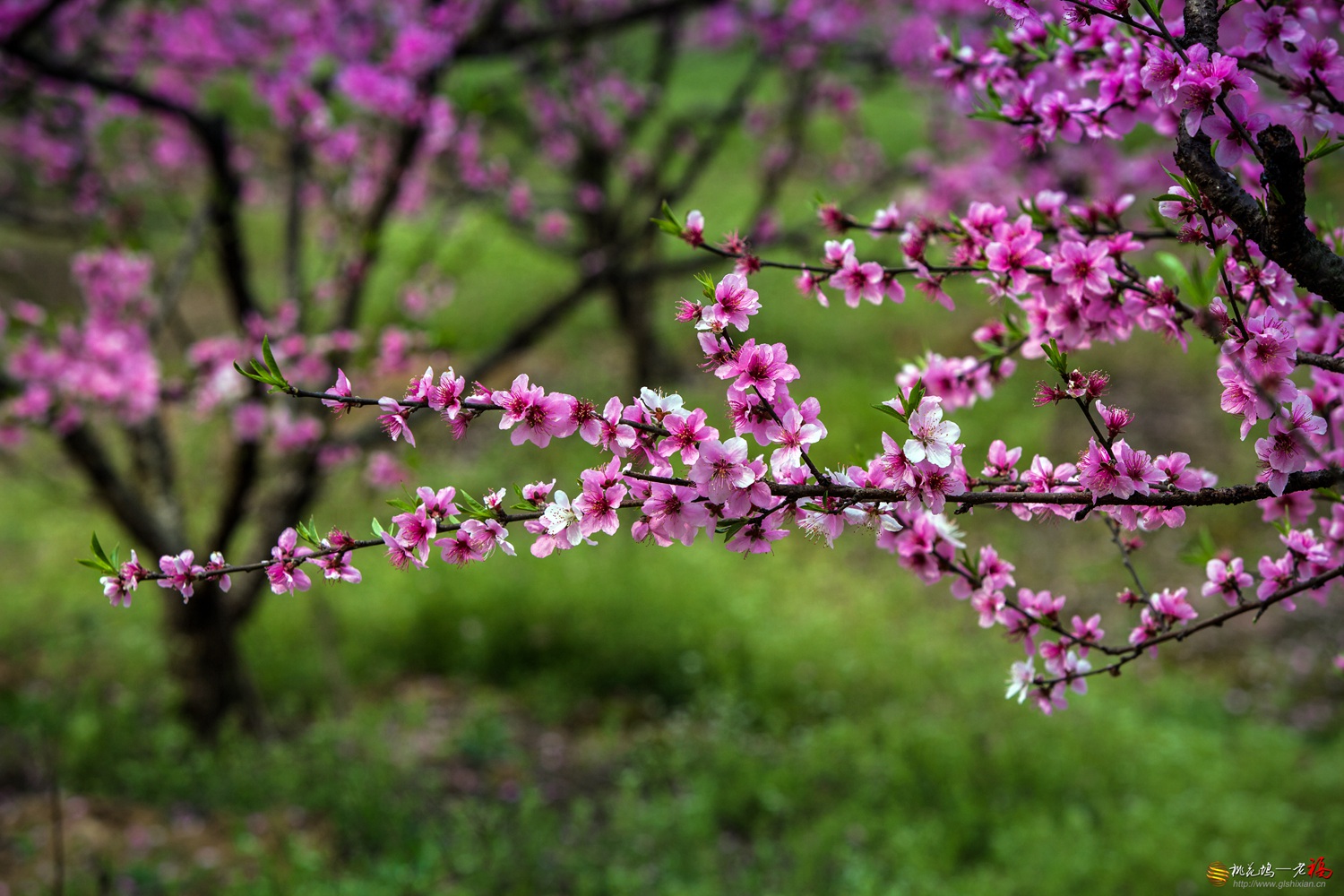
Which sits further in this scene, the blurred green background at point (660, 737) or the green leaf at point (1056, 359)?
the blurred green background at point (660, 737)

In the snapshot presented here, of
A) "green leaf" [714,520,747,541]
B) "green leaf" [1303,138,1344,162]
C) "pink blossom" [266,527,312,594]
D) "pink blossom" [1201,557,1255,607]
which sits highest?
"green leaf" [1303,138,1344,162]

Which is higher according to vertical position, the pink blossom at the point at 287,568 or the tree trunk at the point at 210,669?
the tree trunk at the point at 210,669

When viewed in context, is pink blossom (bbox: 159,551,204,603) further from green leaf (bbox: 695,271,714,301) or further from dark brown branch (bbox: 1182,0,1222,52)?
dark brown branch (bbox: 1182,0,1222,52)

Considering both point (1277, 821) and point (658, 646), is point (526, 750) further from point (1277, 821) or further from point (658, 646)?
point (1277, 821)

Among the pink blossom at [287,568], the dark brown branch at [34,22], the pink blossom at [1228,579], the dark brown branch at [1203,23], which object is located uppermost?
the dark brown branch at [34,22]

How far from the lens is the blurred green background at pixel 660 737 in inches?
153

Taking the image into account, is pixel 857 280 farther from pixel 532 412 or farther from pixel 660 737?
pixel 660 737

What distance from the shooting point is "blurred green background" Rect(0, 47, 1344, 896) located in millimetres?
3875

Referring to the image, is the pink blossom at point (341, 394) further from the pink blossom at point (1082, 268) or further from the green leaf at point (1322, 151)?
the green leaf at point (1322, 151)

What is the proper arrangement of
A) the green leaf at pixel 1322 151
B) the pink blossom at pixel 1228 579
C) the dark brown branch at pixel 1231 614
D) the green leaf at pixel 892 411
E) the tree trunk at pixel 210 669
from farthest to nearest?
1. the tree trunk at pixel 210 669
2. the pink blossom at pixel 1228 579
3. the dark brown branch at pixel 1231 614
4. the green leaf at pixel 1322 151
5. the green leaf at pixel 892 411

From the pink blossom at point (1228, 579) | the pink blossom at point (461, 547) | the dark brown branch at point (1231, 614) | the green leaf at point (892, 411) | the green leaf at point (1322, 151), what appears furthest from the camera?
the pink blossom at point (1228, 579)

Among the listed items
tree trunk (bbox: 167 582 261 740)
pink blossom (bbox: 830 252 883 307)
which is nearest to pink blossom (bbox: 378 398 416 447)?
pink blossom (bbox: 830 252 883 307)

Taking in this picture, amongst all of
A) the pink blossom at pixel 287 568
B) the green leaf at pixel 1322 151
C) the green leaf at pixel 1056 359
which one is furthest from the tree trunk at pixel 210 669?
the green leaf at pixel 1322 151

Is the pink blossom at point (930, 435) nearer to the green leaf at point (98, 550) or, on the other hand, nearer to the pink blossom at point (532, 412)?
the pink blossom at point (532, 412)
